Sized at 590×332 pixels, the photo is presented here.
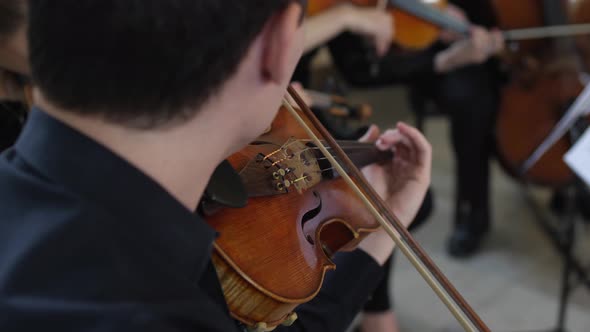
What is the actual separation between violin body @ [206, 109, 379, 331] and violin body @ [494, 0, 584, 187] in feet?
2.92

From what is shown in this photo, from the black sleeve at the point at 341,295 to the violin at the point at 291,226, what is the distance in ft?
0.09

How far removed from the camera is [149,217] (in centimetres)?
40

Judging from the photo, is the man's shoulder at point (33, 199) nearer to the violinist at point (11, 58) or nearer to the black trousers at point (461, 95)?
the violinist at point (11, 58)

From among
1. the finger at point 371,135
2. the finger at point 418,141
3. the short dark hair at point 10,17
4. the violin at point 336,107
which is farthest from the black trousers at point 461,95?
the short dark hair at point 10,17

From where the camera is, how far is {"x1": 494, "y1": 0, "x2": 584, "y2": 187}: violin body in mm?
1477

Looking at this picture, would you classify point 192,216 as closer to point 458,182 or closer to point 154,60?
point 154,60

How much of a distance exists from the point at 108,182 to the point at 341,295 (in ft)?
1.30

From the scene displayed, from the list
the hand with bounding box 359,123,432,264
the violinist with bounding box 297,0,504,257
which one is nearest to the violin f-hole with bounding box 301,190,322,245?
the hand with bounding box 359,123,432,264

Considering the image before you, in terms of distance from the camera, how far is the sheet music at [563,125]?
4.03ft

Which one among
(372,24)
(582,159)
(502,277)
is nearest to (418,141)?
(582,159)

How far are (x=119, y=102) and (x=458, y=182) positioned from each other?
1522 millimetres

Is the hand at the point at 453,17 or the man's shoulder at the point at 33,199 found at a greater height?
the man's shoulder at the point at 33,199

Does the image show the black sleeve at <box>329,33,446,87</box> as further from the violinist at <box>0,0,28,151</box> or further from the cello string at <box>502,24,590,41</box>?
the violinist at <box>0,0,28,151</box>

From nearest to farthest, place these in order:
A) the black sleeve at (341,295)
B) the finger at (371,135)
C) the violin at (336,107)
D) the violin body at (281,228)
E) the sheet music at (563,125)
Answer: the violin body at (281,228)
the black sleeve at (341,295)
the finger at (371,135)
the violin at (336,107)
the sheet music at (563,125)
